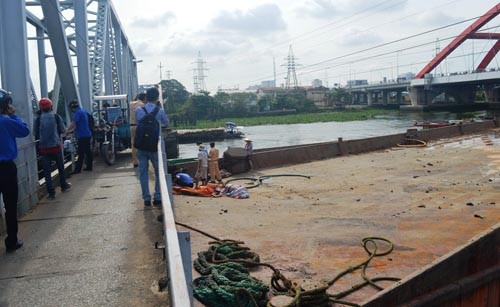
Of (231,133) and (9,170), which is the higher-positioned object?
(9,170)

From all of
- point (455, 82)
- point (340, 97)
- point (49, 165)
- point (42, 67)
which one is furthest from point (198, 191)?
point (340, 97)

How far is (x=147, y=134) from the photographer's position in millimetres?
6246

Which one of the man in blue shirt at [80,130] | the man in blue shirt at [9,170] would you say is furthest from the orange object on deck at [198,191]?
the man in blue shirt at [9,170]

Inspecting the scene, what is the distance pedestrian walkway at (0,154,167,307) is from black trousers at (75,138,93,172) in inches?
96.7

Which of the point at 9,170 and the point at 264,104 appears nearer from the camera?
the point at 9,170

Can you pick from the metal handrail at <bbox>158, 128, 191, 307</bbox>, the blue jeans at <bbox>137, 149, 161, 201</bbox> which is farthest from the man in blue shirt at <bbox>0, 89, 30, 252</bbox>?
the metal handrail at <bbox>158, 128, 191, 307</bbox>

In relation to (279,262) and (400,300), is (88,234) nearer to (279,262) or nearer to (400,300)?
(279,262)

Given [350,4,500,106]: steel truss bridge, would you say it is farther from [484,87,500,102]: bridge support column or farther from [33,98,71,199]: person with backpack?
[33,98,71,199]: person with backpack

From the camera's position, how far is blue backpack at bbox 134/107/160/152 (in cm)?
625

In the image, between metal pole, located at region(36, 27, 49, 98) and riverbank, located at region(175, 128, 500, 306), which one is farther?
metal pole, located at region(36, 27, 49, 98)

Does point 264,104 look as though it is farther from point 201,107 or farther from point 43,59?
point 43,59

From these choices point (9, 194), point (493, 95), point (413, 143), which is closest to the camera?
point (9, 194)

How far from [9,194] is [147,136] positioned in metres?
1.94

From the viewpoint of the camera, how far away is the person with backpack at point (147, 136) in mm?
6266
